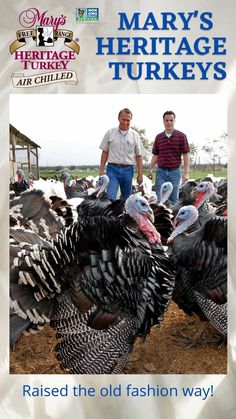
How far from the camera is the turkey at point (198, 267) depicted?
316cm

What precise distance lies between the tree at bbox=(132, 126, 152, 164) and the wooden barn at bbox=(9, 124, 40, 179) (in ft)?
1.44

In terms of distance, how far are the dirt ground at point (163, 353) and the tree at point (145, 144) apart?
65 cm

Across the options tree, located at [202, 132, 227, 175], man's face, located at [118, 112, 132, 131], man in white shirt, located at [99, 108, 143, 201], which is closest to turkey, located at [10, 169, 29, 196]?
man in white shirt, located at [99, 108, 143, 201]

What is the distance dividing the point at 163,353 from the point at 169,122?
1004 mm

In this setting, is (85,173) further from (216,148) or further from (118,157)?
(216,148)

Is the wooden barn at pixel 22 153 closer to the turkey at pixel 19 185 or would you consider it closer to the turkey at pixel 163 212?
the turkey at pixel 19 185

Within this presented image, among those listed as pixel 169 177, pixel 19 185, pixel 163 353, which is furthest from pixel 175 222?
pixel 19 185

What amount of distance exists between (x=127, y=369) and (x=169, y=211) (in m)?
0.71

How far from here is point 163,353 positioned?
3195 millimetres

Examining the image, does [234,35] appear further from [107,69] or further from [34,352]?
[34,352]

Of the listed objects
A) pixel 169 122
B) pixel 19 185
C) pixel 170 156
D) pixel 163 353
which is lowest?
pixel 163 353

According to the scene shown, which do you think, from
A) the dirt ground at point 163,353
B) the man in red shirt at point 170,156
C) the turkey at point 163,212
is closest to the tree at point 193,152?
the man in red shirt at point 170,156

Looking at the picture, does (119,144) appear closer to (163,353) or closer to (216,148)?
(216,148)

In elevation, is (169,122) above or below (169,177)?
above
